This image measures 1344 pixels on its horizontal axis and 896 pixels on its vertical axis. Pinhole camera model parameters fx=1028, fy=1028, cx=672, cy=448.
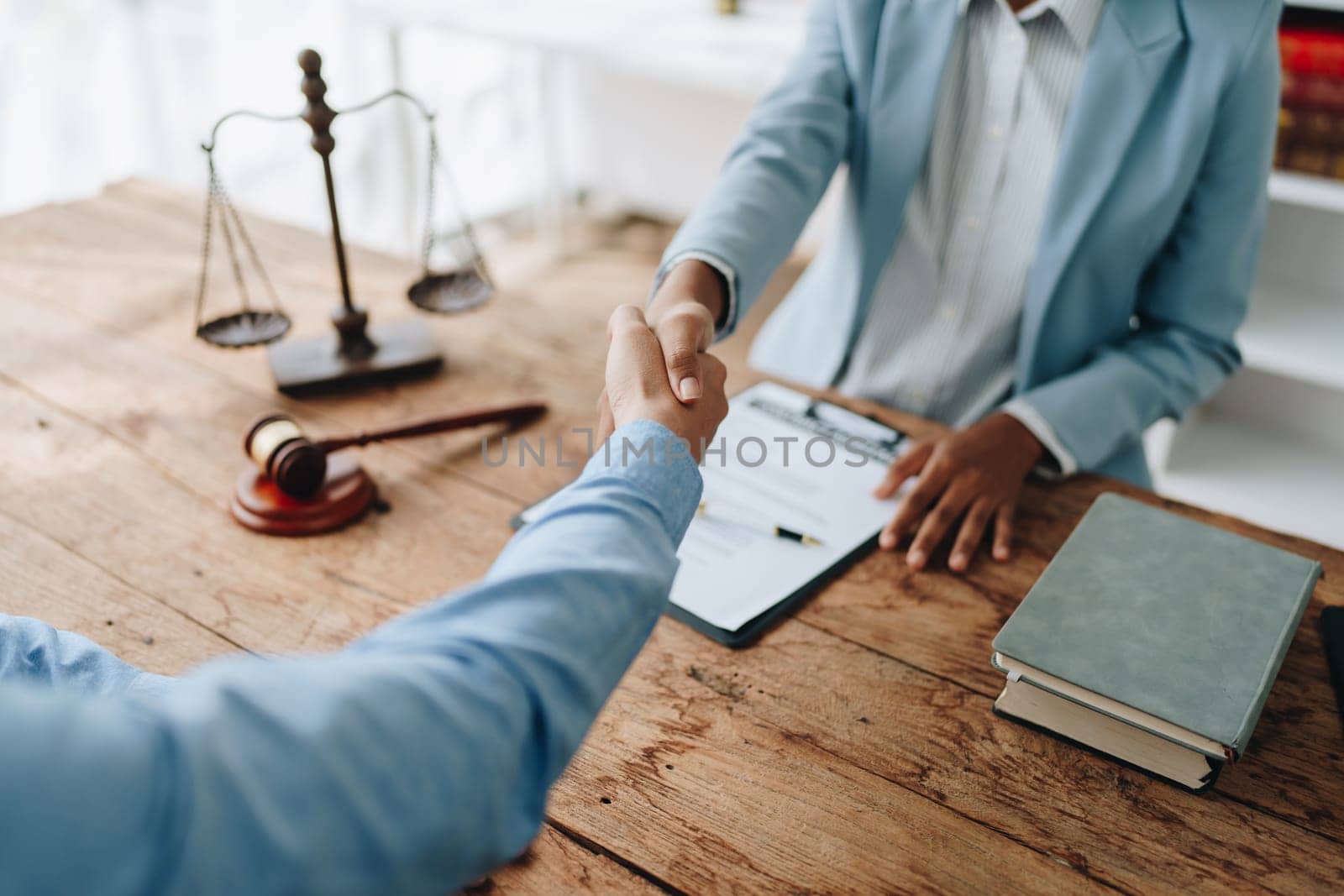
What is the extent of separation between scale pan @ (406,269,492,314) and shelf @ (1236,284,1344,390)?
157cm

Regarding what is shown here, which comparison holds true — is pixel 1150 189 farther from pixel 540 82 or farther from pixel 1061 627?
pixel 540 82

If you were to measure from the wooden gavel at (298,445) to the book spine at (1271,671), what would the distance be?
822 mm

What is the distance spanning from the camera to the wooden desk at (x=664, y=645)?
0.72 m

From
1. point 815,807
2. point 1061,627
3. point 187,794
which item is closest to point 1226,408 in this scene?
point 1061,627

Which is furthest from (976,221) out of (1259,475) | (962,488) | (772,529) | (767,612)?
(1259,475)

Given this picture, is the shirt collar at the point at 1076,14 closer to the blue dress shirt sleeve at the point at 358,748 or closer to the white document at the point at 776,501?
the white document at the point at 776,501

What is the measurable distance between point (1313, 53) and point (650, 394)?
1700 millimetres

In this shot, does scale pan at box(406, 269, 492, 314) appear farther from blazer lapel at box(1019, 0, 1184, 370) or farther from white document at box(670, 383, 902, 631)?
blazer lapel at box(1019, 0, 1184, 370)

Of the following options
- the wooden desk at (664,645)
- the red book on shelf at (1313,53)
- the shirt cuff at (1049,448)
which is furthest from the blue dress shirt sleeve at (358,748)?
the red book on shelf at (1313,53)

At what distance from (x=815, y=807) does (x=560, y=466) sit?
1.73 ft

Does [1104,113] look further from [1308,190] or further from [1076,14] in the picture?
[1308,190]

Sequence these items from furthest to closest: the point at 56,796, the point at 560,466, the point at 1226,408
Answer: the point at 1226,408 → the point at 560,466 → the point at 56,796

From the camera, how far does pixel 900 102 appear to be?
1.39 m

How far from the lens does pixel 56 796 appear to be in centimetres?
40
